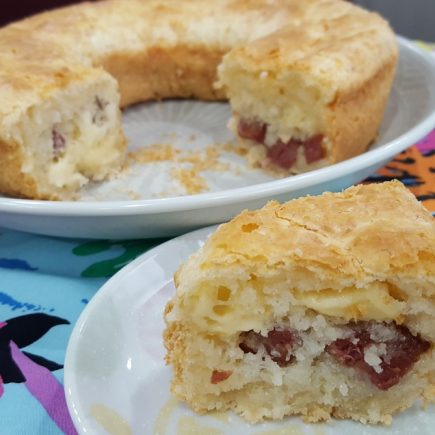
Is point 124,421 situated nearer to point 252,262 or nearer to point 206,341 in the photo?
point 206,341

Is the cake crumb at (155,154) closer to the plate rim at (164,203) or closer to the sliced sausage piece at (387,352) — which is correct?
the plate rim at (164,203)

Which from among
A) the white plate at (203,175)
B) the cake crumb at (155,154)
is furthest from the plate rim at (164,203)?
the cake crumb at (155,154)

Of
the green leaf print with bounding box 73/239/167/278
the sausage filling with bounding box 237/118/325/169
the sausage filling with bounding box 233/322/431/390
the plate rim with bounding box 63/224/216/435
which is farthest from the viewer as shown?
the sausage filling with bounding box 237/118/325/169

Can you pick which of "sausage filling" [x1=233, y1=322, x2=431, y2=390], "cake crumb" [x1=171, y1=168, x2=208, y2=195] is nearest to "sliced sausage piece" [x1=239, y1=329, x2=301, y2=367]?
"sausage filling" [x1=233, y1=322, x2=431, y2=390]

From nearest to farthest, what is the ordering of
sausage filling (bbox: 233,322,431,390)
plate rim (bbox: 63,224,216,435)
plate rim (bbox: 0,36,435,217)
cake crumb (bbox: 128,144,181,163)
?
plate rim (bbox: 63,224,216,435), sausage filling (bbox: 233,322,431,390), plate rim (bbox: 0,36,435,217), cake crumb (bbox: 128,144,181,163)

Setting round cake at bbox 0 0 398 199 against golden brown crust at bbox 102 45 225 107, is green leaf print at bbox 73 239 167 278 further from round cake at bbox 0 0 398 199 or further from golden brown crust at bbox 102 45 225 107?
golden brown crust at bbox 102 45 225 107

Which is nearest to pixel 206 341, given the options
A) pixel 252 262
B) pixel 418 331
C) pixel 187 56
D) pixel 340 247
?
pixel 252 262

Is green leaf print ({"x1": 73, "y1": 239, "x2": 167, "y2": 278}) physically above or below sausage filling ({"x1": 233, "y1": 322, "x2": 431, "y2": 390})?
below
